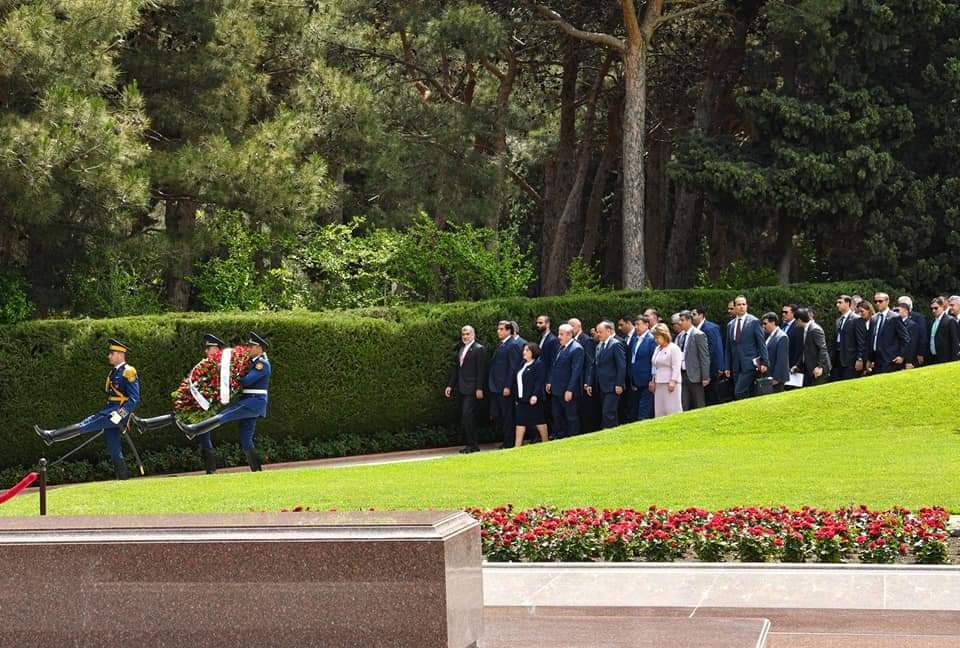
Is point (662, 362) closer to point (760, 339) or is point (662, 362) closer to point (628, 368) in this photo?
point (628, 368)

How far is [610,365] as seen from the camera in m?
20.8

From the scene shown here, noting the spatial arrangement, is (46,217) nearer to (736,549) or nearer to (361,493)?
(361,493)

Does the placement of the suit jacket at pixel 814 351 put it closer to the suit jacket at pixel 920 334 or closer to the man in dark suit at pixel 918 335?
the man in dark suit at pixel 918 335

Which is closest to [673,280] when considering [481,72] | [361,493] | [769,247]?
[769,247]

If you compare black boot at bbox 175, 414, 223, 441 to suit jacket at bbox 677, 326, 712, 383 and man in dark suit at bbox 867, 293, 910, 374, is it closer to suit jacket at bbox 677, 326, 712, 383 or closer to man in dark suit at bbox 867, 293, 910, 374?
suit jacket at bbox 677, 326, 712, 383

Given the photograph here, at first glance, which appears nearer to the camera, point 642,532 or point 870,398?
point 642,532

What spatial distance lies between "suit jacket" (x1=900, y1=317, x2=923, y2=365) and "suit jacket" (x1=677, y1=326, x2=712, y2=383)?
3224 mm

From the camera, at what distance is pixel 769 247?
112 feet

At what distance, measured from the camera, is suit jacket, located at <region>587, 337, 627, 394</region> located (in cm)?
2067

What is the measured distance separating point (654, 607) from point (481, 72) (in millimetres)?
32416

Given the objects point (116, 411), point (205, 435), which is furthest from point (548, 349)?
point (116, 411)

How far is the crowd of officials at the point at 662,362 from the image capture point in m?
20.9

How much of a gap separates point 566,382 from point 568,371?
6.4 inches

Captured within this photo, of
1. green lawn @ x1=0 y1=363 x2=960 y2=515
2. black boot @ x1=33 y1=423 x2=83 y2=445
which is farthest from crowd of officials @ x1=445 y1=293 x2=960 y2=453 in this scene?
black boot @ x1=33 y1=423 x2=83 y2=445
